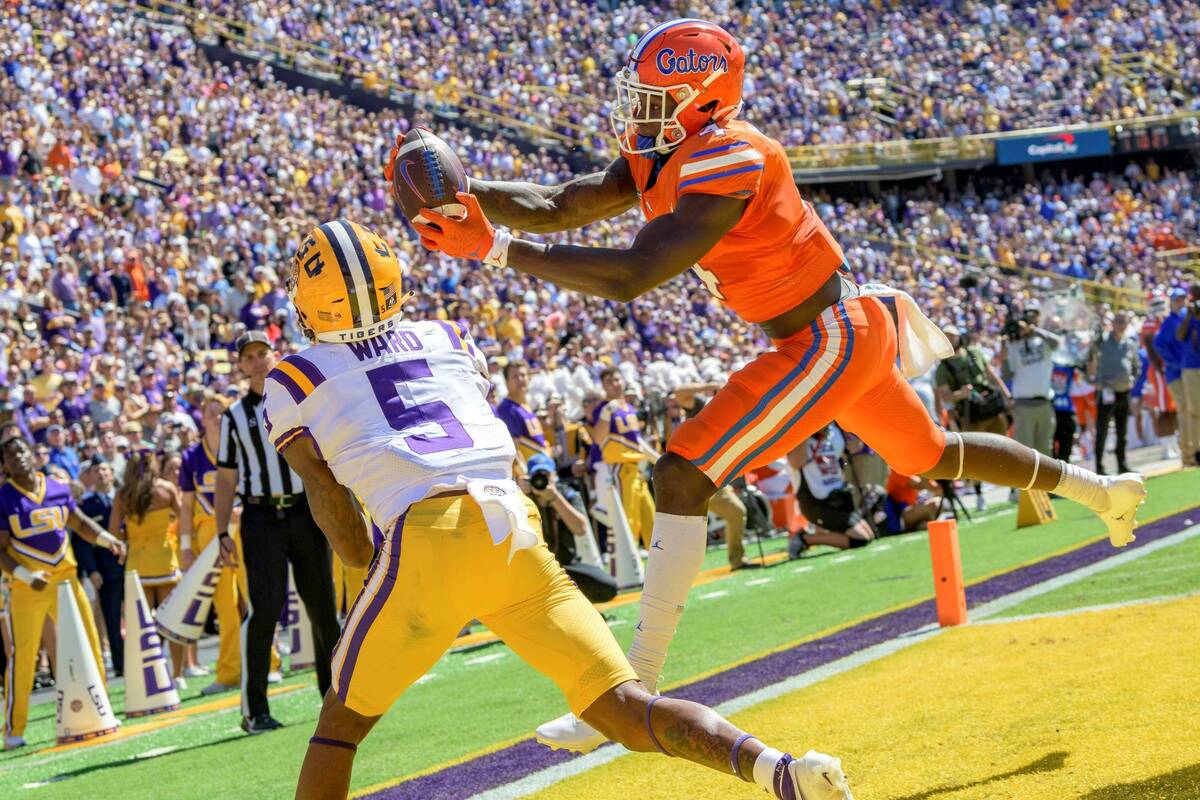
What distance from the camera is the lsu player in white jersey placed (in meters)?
3.63

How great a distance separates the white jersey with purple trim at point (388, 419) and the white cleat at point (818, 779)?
1.08 meters

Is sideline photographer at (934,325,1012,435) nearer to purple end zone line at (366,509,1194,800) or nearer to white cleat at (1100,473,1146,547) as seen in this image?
purple end zone line at (366,509,1194,800)

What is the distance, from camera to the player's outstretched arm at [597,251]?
3994 millimetres

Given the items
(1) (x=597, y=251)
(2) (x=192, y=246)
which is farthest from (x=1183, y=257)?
(1) (x=597, y=251)

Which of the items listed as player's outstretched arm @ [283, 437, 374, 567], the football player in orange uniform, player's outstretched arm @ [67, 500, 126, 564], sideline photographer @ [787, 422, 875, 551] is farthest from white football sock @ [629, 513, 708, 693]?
sideline photographer @ [787, 422, 875, 551]

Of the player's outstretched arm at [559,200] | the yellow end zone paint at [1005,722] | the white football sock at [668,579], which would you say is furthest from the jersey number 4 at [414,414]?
the yellow end zone paint at [1005,722]

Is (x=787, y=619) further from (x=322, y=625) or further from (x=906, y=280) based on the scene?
(x=906, y=280)

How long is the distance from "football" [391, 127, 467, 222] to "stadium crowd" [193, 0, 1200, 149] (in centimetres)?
2736

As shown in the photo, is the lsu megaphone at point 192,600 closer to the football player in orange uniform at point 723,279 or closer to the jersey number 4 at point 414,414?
the football player in orange uniform at point 723,279

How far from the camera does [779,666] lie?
678 cm

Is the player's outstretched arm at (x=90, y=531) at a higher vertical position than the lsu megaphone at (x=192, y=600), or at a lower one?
higher

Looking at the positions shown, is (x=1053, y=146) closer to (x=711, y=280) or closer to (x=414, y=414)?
(x=711, y=280)

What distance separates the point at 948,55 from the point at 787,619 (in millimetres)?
36858

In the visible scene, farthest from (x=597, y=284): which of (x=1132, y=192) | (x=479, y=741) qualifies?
(x=1132, y=192)
